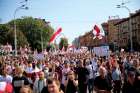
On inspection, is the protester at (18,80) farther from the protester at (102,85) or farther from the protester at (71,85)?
the protester at (102,85)

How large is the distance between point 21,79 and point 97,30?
102 ft

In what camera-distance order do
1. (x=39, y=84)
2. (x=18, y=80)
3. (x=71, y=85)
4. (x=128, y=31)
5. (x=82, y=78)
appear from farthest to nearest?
(x=128, y=31) < (x=82, y=78) < (x=39, y=84) < (x=71, y=85) < (x=18, y=80)

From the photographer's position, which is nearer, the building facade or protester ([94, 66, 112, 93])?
protester ([94, 66, 112, 93])

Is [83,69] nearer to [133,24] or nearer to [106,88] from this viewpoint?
[106,88]

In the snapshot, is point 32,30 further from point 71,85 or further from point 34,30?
point 71,85

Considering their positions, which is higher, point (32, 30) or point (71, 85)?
point (32, 30)

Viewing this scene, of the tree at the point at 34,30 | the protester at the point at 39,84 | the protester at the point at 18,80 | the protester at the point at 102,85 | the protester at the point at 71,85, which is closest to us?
the protester at the point at 102,85

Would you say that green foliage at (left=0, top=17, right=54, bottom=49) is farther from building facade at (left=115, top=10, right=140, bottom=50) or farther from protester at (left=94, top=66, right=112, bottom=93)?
protester at (left=94, top=66, right=112, bottom=93)

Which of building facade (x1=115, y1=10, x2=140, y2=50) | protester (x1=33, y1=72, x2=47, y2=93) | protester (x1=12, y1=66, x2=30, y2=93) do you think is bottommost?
protester (x1=33, y1=72, x2=47, y2=93)

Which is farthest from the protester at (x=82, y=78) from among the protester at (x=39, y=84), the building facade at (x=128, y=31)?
the building facade at (x=128, y=31)

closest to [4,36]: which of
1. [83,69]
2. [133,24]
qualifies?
[133,24]

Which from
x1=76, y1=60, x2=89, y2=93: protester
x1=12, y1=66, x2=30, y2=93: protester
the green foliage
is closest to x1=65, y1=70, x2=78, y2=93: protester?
x1=12, y1=66, x2=30, y2=93: protester

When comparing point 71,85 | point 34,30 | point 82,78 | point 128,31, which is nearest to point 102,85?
point 71,85

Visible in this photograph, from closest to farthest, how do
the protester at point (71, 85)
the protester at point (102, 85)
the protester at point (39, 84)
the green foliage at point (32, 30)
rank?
the protester at point (102, 85), the protester at point (71, 85), the protester at point (39, 84), the green foliage at point (32, 30)
